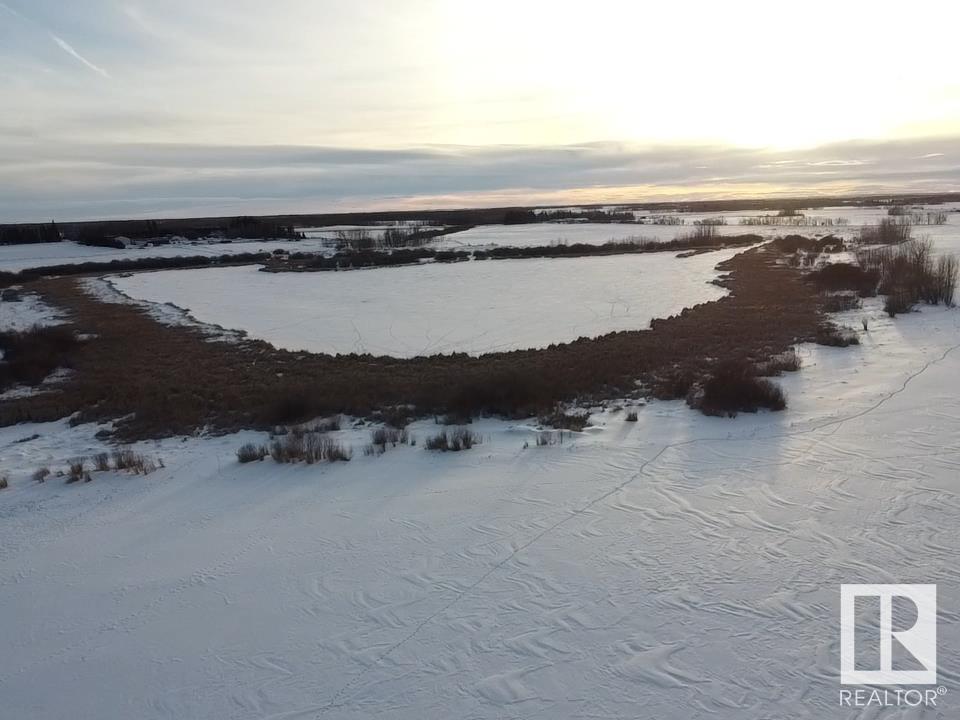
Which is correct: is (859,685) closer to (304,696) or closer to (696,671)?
(696,671)

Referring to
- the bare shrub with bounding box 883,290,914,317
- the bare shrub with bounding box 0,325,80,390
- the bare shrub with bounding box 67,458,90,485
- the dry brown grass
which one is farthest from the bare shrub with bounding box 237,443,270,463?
the bare shrub with bounding box 883,290,914,317

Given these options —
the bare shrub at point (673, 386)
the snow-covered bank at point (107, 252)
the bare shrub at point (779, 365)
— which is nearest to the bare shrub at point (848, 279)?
the bare shrub at point (779, 365)

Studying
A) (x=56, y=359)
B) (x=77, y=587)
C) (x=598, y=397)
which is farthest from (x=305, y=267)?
(x=77, y=587)

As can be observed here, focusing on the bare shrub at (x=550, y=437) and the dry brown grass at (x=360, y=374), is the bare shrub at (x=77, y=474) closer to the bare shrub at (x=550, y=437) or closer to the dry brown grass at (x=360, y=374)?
the dry brown grass at (x=360, y=374)

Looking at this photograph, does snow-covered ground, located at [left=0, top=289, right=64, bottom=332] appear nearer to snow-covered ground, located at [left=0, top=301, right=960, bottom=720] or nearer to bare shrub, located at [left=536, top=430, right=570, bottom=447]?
snow-covered ground, located at [left=0, top=301, right=960, bottom=720]

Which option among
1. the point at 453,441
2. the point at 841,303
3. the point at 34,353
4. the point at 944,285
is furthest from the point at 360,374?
the point at 944,285

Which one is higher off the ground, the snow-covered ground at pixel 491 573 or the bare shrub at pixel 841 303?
the snow-covered ground at pixel 491 573
